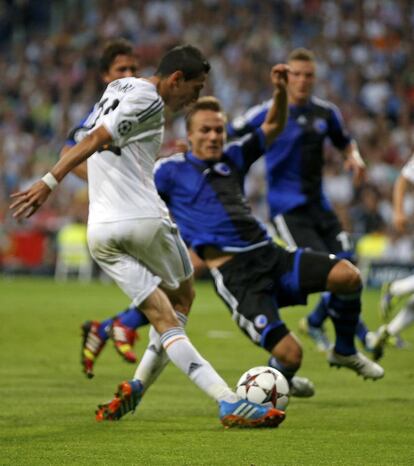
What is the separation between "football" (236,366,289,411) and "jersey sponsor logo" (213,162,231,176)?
1.69 metres

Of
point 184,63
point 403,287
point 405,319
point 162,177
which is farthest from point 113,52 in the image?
point 403,287

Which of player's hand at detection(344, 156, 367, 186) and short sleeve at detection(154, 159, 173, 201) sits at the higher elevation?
short sleeve at detection(154, 159, 173, 201)

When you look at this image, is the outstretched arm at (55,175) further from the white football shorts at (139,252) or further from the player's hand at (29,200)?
the white football shorts at (139,252)

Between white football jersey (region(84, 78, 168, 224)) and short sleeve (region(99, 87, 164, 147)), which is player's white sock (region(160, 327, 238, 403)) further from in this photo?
short sleeve (region(99, 87, 164, 147))

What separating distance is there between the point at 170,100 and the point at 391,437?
7.04ft

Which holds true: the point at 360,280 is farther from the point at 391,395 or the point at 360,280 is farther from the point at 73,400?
the point at 73,400

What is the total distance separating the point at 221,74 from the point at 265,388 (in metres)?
19.4

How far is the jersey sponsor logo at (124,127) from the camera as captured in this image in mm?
6336

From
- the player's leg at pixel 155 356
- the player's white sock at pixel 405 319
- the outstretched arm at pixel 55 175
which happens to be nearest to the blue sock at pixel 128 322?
the player's leg at pixel 155 356

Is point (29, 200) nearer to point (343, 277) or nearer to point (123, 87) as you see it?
point (123, 87)

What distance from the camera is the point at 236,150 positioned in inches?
320

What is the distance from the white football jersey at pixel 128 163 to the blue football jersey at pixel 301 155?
3733mm

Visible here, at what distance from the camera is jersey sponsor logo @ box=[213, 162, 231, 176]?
8.09 m

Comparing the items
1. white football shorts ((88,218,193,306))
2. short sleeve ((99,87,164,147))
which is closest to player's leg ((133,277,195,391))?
white football shorts ((88,218,193,306))
